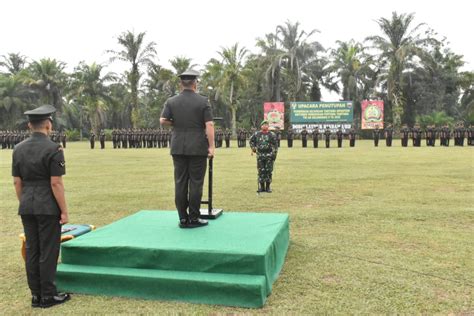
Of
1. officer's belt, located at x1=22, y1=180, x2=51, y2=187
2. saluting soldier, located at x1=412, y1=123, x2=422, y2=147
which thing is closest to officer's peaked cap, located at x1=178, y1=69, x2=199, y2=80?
officer's belt, located at x1=22, y1=180, x2=51, y2=187

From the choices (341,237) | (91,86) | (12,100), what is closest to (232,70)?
(91,86)

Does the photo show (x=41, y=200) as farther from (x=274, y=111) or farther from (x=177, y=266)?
(x=274, y=111)

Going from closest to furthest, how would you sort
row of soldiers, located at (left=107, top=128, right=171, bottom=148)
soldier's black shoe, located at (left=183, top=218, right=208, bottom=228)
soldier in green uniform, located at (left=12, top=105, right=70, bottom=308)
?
soldier in green uniform, located at (left=12, top=105, right=70, bottom=308)
soldier's black shoe, located at (left=183, top=218, right=208, bottom=228)
row of soldiers, located at (left=107, top=128, right=171, bottom=148)

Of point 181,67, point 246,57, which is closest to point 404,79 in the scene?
point 246,57

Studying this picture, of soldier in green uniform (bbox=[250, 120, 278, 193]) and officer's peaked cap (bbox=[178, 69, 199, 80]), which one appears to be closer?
officer's peaked cap (bbox=[178, 69, 199, 80])

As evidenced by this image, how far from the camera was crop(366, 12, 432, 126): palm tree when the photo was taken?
38.8m

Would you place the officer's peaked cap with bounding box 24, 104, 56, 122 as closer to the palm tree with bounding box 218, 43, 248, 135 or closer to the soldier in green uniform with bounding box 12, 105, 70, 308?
the soldier in green uniform with bounding box 12, 105, 70, 308

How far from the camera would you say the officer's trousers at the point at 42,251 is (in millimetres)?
3514

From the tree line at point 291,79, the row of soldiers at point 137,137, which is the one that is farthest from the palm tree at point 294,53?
the row of soldiers at point 137,137

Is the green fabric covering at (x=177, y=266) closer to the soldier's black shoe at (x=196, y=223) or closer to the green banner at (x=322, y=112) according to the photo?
the soldier's black shoe at (x=196, y=223)

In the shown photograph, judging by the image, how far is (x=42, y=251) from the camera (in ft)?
11.6

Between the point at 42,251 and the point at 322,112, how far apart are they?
3468 cm

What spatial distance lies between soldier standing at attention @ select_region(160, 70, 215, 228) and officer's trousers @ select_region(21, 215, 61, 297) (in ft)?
4.72

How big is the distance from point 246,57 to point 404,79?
48.6ft
